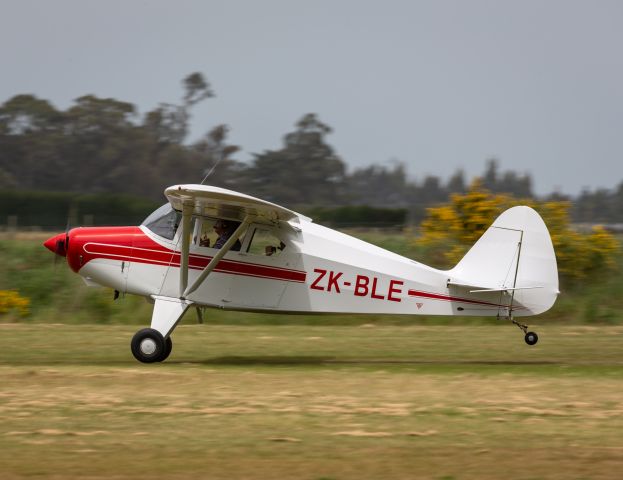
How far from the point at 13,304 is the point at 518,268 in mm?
11591

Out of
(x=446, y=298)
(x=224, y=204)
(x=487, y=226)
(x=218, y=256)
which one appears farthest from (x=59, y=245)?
(x=487, y=226)

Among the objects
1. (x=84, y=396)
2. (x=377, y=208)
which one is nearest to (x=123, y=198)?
(x=377, y=208)

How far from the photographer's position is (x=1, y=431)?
27.5 feet

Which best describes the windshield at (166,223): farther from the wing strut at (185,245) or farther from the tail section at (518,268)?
the tail section at (518,268)

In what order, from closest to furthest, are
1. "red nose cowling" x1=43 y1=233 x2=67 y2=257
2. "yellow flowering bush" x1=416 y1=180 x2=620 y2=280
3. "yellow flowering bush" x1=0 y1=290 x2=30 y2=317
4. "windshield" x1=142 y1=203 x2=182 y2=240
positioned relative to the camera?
"windshield" x1=142 y1=203 x2=182 y2=240 → "red nose cowling" x1=43 y1=233 x2=67 y2=257 → "yellow flowering bush" x1=0 y1=290 x2=30 y2=317 → "yellow flowering bush" x1=416 y1=180 x2=620 y2=280

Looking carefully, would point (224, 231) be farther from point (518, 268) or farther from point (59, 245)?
point (518, 268)

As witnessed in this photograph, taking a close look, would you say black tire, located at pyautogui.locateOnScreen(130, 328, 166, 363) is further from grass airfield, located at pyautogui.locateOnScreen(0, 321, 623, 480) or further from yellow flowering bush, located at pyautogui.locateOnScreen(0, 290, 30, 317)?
yellow flowering bush, located at pyautogui.locateOnScreen(0, 290, 30, 317)

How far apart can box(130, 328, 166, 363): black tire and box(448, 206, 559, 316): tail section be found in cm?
404

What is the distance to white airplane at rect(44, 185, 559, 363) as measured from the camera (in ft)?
41.8

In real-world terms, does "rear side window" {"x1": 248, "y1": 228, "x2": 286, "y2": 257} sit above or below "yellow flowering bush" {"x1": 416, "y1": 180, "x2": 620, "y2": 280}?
below

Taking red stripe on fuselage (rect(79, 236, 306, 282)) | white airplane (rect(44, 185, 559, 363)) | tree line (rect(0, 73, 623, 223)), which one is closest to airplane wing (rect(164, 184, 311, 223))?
white airplane (rect(44, 185, 559, 363))

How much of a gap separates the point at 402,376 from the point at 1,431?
201 inches

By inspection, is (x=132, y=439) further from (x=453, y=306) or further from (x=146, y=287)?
(x=453, y=306)

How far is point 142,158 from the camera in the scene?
6725 centimetres
